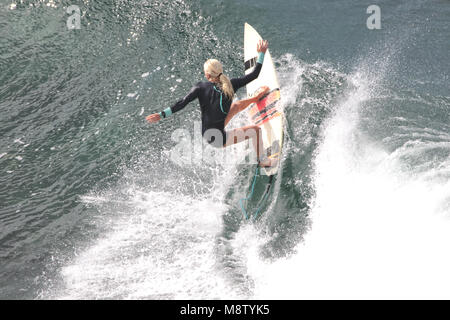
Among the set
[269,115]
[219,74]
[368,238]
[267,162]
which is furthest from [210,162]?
[368,238]

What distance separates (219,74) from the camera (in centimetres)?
634

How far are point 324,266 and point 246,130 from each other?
2525mm

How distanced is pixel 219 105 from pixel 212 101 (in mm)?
130

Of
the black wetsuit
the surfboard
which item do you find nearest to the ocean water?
the surfboard

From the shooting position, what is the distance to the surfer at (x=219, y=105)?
20.9 feet

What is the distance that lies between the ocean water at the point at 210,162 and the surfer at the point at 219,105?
741mm

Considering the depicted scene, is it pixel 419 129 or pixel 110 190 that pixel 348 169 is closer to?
pixel 419 129

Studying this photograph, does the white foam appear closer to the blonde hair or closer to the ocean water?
the ocean water

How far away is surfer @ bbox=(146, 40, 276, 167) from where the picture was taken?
6375 millimetres

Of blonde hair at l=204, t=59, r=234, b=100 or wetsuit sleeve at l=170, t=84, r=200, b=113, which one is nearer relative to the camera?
blonde hair at l=204, t=59, r=234, b=100

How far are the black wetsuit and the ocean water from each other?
1.13 m
